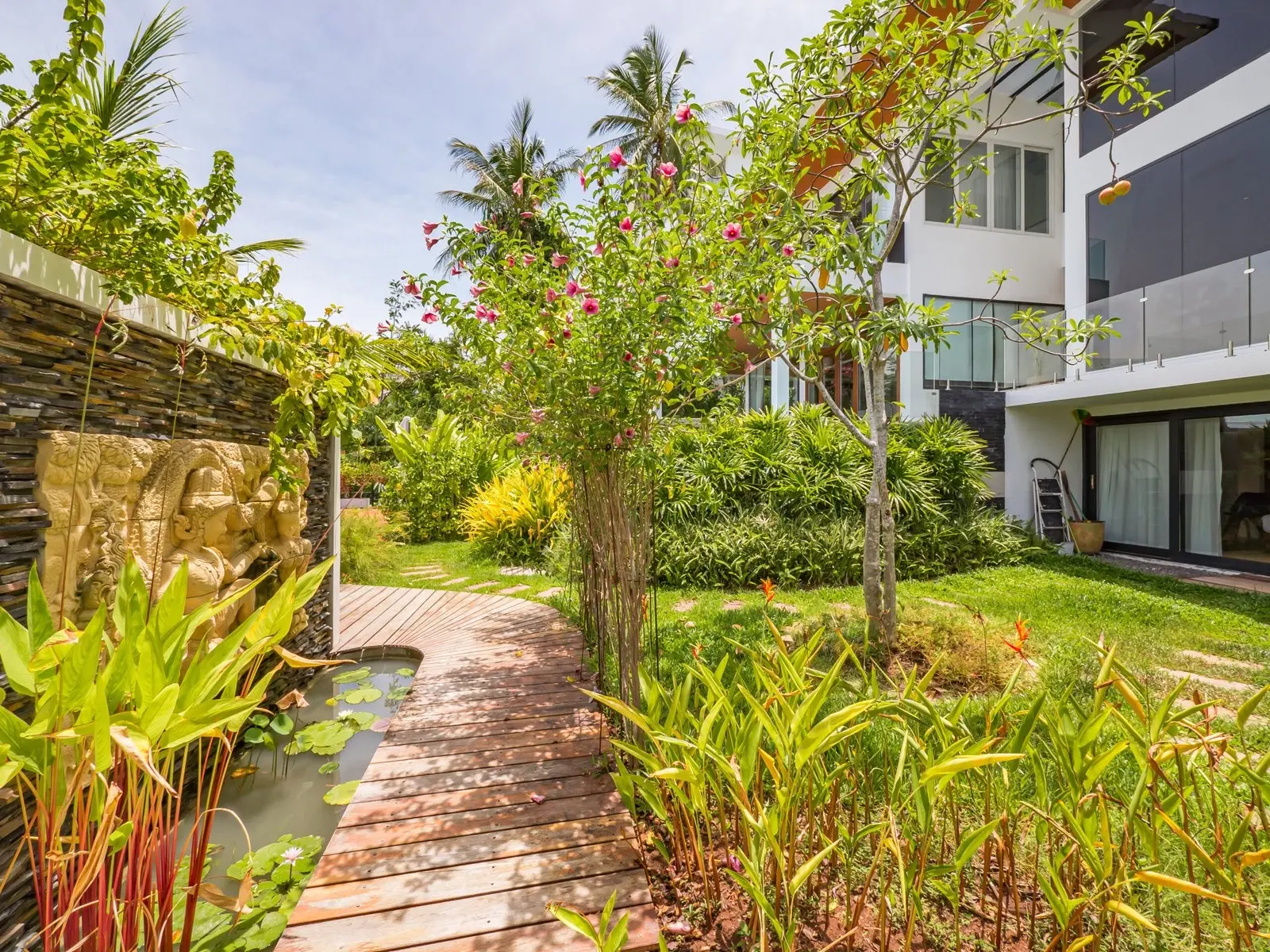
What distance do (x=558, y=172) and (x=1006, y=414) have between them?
14.6 metres

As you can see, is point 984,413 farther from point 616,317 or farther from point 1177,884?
point 1177,884

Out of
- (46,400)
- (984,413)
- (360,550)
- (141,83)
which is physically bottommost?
(360,550)

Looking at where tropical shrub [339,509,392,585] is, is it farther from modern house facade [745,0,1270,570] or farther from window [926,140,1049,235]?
window [926,140,1049,235]

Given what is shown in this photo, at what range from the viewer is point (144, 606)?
4.54ft

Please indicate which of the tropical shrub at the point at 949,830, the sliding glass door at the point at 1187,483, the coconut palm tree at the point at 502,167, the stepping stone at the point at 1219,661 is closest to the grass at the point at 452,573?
the tropical shrub at the point at 949,830

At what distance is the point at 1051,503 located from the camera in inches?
406

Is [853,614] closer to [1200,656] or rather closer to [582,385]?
[1200,656]

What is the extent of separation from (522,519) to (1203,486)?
978 centimetres

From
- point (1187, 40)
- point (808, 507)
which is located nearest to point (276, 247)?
point (808, 507)

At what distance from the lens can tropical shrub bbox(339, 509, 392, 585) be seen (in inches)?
289

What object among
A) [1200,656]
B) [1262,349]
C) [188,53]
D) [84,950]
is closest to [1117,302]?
[1262,349]

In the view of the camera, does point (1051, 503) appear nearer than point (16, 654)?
No

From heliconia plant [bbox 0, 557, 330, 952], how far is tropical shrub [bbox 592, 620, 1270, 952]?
107cm

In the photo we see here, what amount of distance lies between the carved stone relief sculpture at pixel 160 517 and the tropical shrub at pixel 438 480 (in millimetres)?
7302
